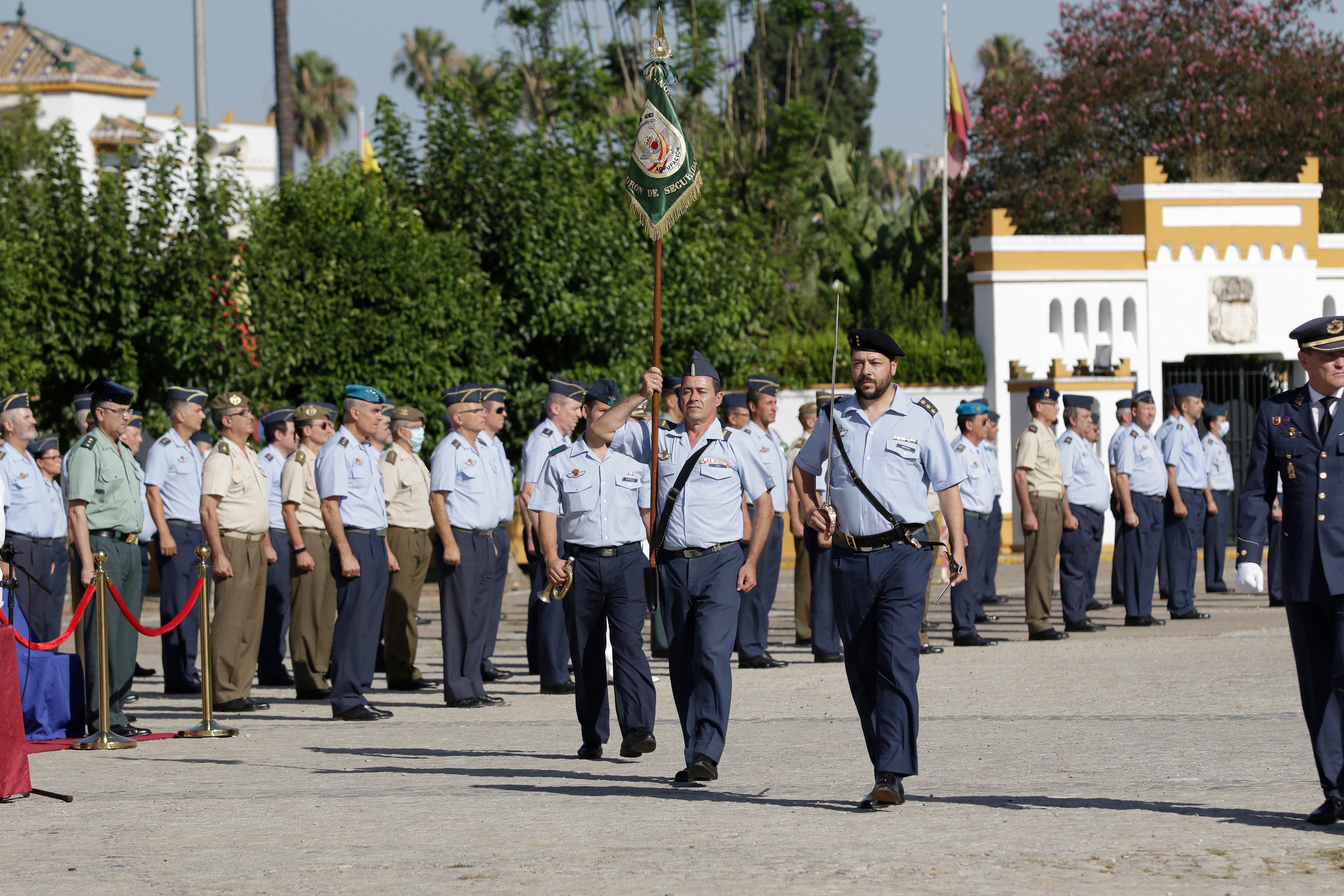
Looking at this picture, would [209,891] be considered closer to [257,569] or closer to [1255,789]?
[1255,789]

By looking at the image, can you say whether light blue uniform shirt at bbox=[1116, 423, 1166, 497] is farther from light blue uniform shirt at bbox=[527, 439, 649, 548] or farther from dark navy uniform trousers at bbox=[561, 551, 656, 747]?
dark navy uniform trousers at bbox=[561, 551, 656, 747]

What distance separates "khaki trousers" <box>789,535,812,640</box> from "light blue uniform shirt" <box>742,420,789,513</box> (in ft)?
1.20

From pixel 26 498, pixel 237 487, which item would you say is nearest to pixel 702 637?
pixel 237 487

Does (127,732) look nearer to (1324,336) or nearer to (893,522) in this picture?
(893,522)

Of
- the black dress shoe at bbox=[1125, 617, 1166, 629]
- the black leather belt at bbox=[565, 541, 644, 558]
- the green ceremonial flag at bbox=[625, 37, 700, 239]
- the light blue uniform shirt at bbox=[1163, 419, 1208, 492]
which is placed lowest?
the black dress shoe at bbox=[1125, 617, 1166, 629]

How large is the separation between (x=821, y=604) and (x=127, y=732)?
18.1 ft

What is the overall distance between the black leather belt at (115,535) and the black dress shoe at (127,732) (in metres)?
1.09

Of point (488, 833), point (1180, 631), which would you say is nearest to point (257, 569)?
point (488, 833)

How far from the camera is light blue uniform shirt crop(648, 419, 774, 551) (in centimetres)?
859

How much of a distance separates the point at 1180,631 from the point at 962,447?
8.23 feet

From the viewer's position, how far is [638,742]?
29.6ft

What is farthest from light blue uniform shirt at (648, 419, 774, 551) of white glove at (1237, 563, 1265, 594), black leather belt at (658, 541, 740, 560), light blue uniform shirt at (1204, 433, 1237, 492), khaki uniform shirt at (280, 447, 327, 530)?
light blue uniform shirt at (1204, 433, 1237, 492)

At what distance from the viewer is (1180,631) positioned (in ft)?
50.4

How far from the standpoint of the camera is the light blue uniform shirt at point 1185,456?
56.0 feet
